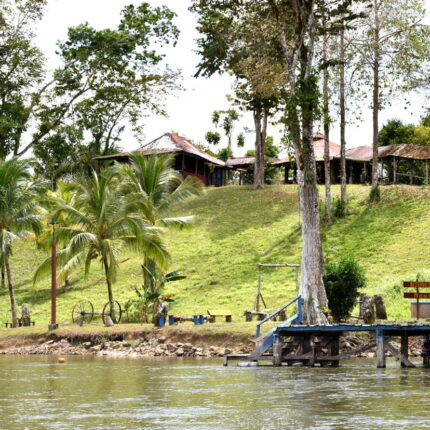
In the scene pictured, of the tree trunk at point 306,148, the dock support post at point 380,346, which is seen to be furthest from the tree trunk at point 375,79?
the dock support post at point 380,346

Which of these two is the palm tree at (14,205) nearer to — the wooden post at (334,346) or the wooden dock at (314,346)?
the wooden dock at (314,346)

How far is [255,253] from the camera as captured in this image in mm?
51219

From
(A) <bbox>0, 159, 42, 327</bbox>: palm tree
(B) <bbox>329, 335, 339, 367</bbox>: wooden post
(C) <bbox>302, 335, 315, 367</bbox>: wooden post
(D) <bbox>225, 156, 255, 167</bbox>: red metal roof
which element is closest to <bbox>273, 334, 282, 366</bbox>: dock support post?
(C) <bbox>302, 335, 315, 367</bbox>: wooden post

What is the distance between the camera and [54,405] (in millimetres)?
18234

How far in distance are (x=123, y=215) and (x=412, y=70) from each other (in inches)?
728

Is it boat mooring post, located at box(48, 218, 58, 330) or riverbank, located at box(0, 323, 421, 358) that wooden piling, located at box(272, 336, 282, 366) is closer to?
riverbank, located at box(0, 323, 421, 358)

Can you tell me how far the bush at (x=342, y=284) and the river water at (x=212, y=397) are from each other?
13.7ft

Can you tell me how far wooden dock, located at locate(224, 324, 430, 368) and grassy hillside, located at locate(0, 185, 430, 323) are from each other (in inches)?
328

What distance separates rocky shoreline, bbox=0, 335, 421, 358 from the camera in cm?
3147

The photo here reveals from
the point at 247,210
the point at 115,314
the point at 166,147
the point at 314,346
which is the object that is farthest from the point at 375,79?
the point at 314,346

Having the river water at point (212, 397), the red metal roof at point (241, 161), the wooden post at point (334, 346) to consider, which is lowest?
the river water at point (212, 397)

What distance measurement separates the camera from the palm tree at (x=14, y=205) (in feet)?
134

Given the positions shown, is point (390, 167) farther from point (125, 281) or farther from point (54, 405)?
point (54, 405)

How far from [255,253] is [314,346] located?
23.7m
